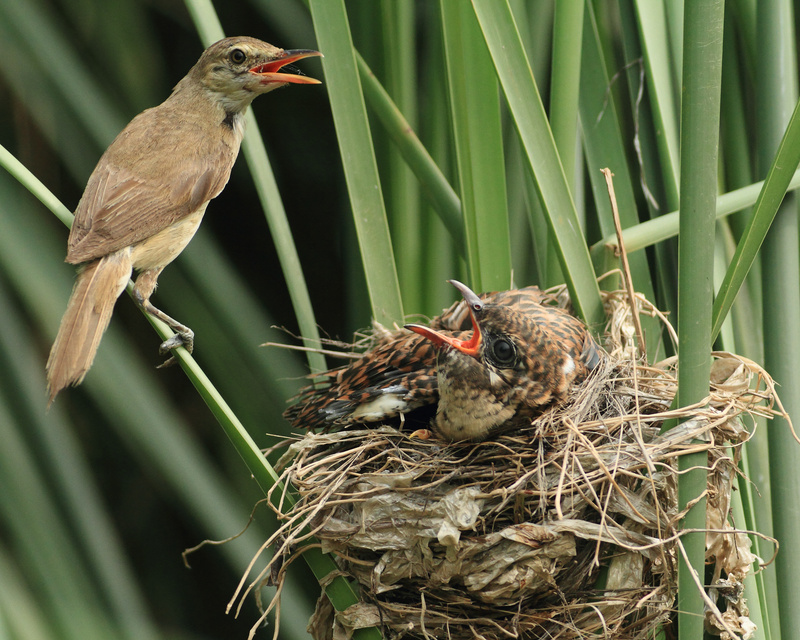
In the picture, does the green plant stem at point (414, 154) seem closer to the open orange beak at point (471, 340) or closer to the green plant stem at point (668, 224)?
the open orange beak at point (471, 340)

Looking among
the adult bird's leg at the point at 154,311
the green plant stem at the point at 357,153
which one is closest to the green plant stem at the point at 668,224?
the green plant stem at the point at 357,153

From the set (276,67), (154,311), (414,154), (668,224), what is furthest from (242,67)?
(668,224)

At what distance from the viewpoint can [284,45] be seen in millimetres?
2410

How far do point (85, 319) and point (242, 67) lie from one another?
624 millimetres

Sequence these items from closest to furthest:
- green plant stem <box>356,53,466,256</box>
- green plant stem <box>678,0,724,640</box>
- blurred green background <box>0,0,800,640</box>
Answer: green plant stem <box>678,0,724,640</box>, blurred green background <box>0,0,800,640</box>, green plant stem <box>356,53,466,256</box>

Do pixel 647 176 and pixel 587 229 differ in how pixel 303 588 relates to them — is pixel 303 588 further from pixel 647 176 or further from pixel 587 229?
pixel 647 176

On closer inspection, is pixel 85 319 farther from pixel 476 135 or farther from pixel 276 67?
pixel 476 135

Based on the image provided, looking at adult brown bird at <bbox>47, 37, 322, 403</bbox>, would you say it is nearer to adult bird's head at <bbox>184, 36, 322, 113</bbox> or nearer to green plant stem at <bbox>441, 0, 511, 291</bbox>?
adult bird's head at <bbox>184, 36, 322, 113</bbox>

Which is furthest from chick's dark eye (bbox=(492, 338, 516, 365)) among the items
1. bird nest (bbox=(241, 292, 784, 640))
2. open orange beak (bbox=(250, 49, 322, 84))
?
open orange beak (bbox=(250, 49, 322, 84))

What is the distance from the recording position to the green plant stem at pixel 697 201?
96cm

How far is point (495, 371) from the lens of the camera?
1526 mm

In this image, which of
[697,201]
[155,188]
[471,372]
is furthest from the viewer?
[471,372]

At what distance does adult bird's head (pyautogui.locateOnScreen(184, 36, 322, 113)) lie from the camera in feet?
4.92

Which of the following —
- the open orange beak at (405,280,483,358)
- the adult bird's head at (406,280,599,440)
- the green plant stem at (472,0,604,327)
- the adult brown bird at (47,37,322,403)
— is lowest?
the adult bird's head at (406,280,599,440)
